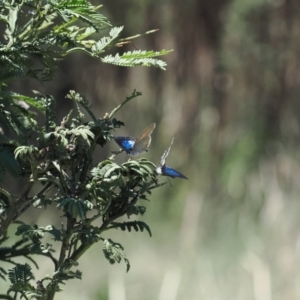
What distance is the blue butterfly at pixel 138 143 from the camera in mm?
645

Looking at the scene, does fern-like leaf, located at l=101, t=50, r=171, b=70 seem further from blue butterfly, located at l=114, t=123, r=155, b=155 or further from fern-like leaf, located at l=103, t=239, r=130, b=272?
fern-like leaf, located at l=103, t=239, r=130, b=272

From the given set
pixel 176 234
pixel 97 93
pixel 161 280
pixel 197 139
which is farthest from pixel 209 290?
pixel 97 93

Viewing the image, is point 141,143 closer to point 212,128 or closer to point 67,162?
point 67,162

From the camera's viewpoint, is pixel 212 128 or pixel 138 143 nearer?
pixel 138 143

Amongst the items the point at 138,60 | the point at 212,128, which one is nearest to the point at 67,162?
the point at 138,60

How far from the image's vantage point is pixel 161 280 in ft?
7.60

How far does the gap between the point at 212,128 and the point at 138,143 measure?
8.85 feet

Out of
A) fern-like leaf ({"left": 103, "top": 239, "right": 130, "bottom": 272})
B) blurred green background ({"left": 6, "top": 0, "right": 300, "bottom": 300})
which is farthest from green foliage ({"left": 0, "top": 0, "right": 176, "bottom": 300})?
blurred green background ({"left": 6, "top": 0, "right": 300, "bottom": 300})

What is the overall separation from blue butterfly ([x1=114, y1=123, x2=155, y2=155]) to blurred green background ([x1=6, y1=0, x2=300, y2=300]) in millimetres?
1662

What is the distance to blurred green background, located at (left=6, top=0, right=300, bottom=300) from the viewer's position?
248cm

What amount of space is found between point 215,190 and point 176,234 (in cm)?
40

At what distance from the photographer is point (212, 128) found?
332 centimetres

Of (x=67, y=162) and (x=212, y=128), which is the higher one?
(x=212, y=128)

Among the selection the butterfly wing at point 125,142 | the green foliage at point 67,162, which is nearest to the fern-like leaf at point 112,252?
the green foliage at point 67,162
